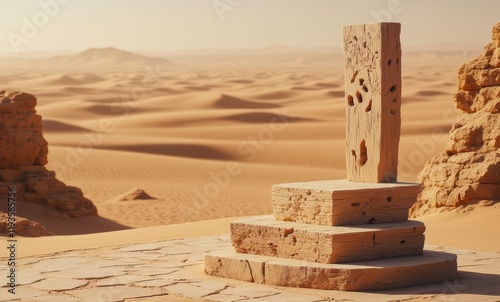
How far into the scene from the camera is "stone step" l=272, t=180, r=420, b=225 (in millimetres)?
7734

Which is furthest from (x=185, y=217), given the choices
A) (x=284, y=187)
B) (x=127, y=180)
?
(x=284, y=187)

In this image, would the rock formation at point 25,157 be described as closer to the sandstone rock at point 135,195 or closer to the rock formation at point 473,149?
the sandstone rock at point 135,195

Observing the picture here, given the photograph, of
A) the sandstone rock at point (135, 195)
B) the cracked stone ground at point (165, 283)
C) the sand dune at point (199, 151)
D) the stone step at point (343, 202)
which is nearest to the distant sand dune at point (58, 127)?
the sand dune at point (199, 151)

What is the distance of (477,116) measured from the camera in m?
11.9

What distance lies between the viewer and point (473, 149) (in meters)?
11.7

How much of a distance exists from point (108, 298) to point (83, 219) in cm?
911

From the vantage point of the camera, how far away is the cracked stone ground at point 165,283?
7090 mm

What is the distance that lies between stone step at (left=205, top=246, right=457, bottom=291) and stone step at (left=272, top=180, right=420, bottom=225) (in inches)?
18.0

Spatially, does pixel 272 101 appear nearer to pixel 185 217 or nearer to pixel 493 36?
pixel 185 217

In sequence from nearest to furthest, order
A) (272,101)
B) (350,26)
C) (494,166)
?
(350,26), (494,166), (272,101)

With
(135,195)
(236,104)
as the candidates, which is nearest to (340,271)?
(135,195)

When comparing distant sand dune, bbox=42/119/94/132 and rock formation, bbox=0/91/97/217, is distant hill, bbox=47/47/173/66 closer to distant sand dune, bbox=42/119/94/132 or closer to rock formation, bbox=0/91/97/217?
distant sand dune, bbox=42/119/94/132

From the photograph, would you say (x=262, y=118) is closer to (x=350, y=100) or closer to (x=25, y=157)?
(x=25, y=157)

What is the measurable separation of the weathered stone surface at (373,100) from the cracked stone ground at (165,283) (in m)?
1.38
